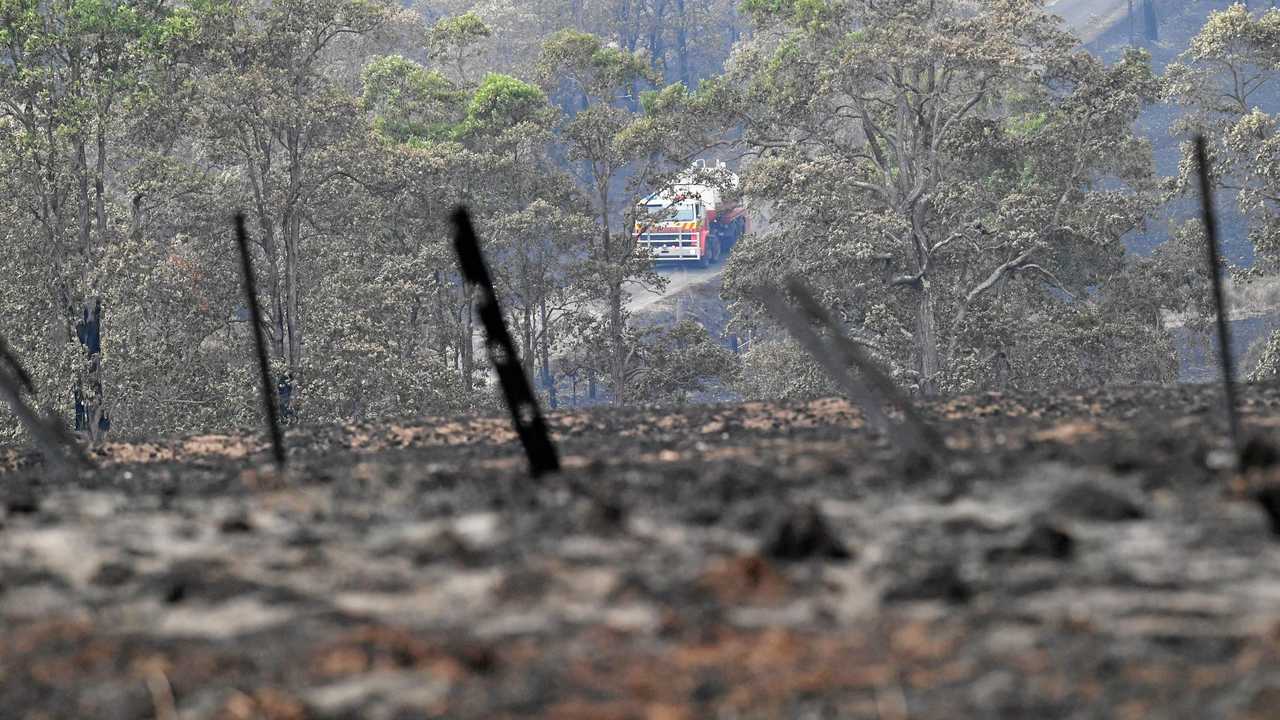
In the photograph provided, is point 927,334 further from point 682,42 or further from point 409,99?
point 682,42

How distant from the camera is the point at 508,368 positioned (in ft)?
36.5

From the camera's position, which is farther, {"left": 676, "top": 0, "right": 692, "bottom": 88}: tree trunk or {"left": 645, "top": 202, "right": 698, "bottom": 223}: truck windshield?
{"left": 676, "top": 0, "right": 692, "bottom": 88}: tree trunk

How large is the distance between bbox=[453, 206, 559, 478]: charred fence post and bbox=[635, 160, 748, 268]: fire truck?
36046 millimetres

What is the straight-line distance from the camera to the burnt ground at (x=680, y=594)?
5.72m

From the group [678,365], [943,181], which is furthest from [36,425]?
[678,365]

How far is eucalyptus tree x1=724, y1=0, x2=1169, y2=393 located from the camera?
139ft

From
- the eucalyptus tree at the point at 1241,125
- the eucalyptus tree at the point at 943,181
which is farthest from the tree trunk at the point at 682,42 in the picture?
the eucalyptus tree at the point at 1241,125

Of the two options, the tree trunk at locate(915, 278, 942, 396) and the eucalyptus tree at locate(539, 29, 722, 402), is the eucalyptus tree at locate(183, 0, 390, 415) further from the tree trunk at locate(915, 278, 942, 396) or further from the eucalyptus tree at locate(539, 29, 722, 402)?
the tree trunk at locate(915, 278, 942, 396)

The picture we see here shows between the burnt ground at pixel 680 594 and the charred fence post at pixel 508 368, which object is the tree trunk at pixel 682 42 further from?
the burnt ground at pixel 680 594

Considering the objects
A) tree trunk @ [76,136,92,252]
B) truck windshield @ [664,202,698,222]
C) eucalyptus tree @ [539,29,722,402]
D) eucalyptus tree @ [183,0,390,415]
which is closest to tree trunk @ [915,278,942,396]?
eucalyptus tree @ [539,29,722,402]

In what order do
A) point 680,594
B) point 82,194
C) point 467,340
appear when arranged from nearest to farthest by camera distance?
point 680,594, point 82,194, point 467,340

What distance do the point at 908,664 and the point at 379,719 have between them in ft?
5.45

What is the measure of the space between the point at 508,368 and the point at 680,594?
4.42m

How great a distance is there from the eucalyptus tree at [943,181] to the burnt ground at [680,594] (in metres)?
31.5
